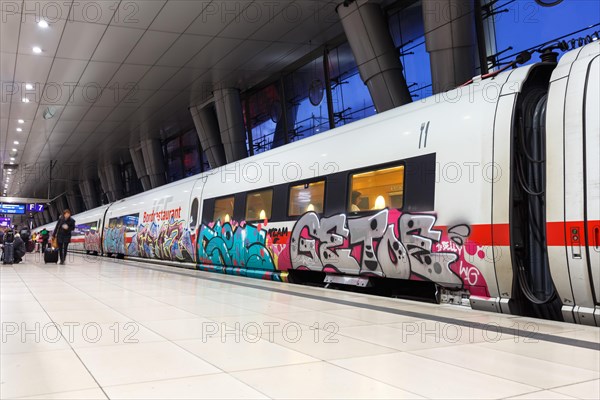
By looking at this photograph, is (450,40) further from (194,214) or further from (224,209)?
(194,214)

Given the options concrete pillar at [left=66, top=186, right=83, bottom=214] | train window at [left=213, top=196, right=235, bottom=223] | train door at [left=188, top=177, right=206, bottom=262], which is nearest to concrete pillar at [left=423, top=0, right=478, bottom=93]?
train window at [left=213, top=196, right=235, bottom=223]

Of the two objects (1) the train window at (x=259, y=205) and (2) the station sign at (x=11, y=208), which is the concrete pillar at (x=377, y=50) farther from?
(2) the station sign at (x=11, y=208)

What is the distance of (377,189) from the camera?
702cm

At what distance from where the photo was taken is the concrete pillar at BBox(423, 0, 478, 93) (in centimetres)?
950

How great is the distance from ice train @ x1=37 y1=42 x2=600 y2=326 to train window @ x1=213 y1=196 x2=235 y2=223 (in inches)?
65.8

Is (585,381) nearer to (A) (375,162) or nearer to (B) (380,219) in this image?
(B) (380,219)

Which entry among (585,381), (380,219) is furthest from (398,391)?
(380,219)

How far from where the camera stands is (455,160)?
5.84 meters

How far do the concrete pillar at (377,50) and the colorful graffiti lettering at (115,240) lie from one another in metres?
11.9

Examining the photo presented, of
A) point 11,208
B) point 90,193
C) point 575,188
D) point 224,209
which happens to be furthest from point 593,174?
point 90,193

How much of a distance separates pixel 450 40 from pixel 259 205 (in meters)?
4.85

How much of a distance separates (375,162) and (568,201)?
2817 mm

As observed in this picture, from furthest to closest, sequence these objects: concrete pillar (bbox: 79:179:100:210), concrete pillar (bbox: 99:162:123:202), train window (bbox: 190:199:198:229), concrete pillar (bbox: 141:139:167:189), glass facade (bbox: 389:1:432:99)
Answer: concrete pillar (bbox: 79:179:100:210) → concrete pillar (bbox: 99:162:123:202) → concrete pillar (bbox: 141:139:167:189) → train window (bbox: 190:199:198:229) → glass facade (bbox: 389:1:432:99)

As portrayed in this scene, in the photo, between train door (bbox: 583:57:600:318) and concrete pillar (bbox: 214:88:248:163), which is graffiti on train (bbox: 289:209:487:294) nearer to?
train door (bbox: 583:57:600:318)
